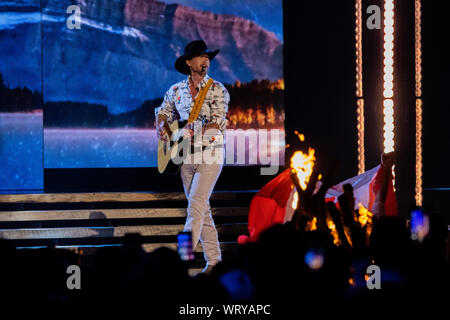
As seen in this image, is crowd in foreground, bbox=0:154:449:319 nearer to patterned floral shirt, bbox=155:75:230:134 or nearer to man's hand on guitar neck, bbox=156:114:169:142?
patterned floral shirt, bbox=155:75:230:134

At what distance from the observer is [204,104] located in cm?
522

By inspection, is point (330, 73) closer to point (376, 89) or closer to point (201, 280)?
point (376, 89)

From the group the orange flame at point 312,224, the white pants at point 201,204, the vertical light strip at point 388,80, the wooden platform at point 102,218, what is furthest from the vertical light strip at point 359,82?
the orange flame at point 312,224

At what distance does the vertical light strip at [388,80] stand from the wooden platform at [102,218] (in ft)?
5.50

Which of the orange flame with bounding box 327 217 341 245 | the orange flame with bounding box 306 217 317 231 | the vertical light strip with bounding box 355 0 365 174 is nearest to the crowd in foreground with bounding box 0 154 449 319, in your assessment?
the orange flame with bounding box 327 217 341 245

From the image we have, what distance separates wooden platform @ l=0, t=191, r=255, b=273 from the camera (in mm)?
6145

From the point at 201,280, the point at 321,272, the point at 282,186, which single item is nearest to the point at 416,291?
the point at 321,272

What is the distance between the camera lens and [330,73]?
7.38 meters

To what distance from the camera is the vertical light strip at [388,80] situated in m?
5.79

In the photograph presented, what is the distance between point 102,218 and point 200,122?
1859 mm

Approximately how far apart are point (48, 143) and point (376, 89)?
13.0 ft

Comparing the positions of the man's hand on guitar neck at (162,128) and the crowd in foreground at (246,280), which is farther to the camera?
the man's hand on guitar neck at (162,128)

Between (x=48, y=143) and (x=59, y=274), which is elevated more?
(x=48, y=143)

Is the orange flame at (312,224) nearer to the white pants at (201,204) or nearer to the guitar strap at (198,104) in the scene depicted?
the white pants at (201,204)
